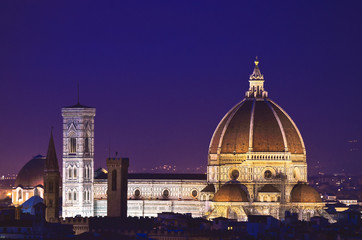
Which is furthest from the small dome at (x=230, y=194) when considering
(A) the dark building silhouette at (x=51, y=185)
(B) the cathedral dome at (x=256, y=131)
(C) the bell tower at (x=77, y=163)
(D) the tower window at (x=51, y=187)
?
(C) the bell tower at (x=77, y=163)

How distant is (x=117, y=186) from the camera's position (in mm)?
153500

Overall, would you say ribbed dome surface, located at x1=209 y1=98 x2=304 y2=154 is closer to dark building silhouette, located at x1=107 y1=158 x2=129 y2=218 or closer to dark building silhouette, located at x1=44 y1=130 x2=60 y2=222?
dark building silhouette, located at x1=107 y1=158 x2=129 y2=218

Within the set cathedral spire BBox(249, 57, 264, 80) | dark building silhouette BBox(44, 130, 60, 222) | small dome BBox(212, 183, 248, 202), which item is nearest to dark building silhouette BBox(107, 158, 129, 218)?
dark building silhouette BBox(44, 130, 60, 222)

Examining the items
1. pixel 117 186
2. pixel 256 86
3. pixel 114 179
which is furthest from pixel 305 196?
pixel 114 179

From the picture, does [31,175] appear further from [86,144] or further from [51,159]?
[51,159]

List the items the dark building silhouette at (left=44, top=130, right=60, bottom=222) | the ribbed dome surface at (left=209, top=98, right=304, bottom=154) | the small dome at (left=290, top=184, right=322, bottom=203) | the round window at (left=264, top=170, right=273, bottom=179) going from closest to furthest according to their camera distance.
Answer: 1. the dark building silhouette at (left=44, top=130, right=60, bottom=222)
2. the small dome at (left=290, top=184, right=322, bottom=203)
3. the ribbed dome surface at (left=209, top=98, right=304, bottom=154)
4. the round window at (left=264, top=170, right=273, bottom=179)

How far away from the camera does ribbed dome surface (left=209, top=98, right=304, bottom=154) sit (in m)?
159

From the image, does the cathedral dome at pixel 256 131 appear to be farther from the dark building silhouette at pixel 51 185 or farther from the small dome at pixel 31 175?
the small dome at pixel 31 175

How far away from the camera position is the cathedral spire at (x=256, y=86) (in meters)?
164

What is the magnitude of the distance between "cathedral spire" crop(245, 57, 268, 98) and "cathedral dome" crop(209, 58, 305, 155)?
1.49 meters

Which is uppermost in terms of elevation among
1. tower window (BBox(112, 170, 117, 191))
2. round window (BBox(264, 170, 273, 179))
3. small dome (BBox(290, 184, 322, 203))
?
round window (BBox(264, 170, 273, 179))

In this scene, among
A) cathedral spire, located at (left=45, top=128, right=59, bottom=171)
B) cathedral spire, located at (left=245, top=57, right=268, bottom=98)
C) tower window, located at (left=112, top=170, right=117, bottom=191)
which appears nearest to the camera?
tower window, located at (left=112, top=170, right=117, bottom=191)

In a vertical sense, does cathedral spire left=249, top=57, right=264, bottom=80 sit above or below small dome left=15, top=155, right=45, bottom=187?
above

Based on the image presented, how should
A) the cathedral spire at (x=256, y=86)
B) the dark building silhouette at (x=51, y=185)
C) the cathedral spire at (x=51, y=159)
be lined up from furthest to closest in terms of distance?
the cathedral spire at (x=256, y=86) → the cathedral spire at (x=51, y=159) → the dark building silhouette at (x=51, y=185)
